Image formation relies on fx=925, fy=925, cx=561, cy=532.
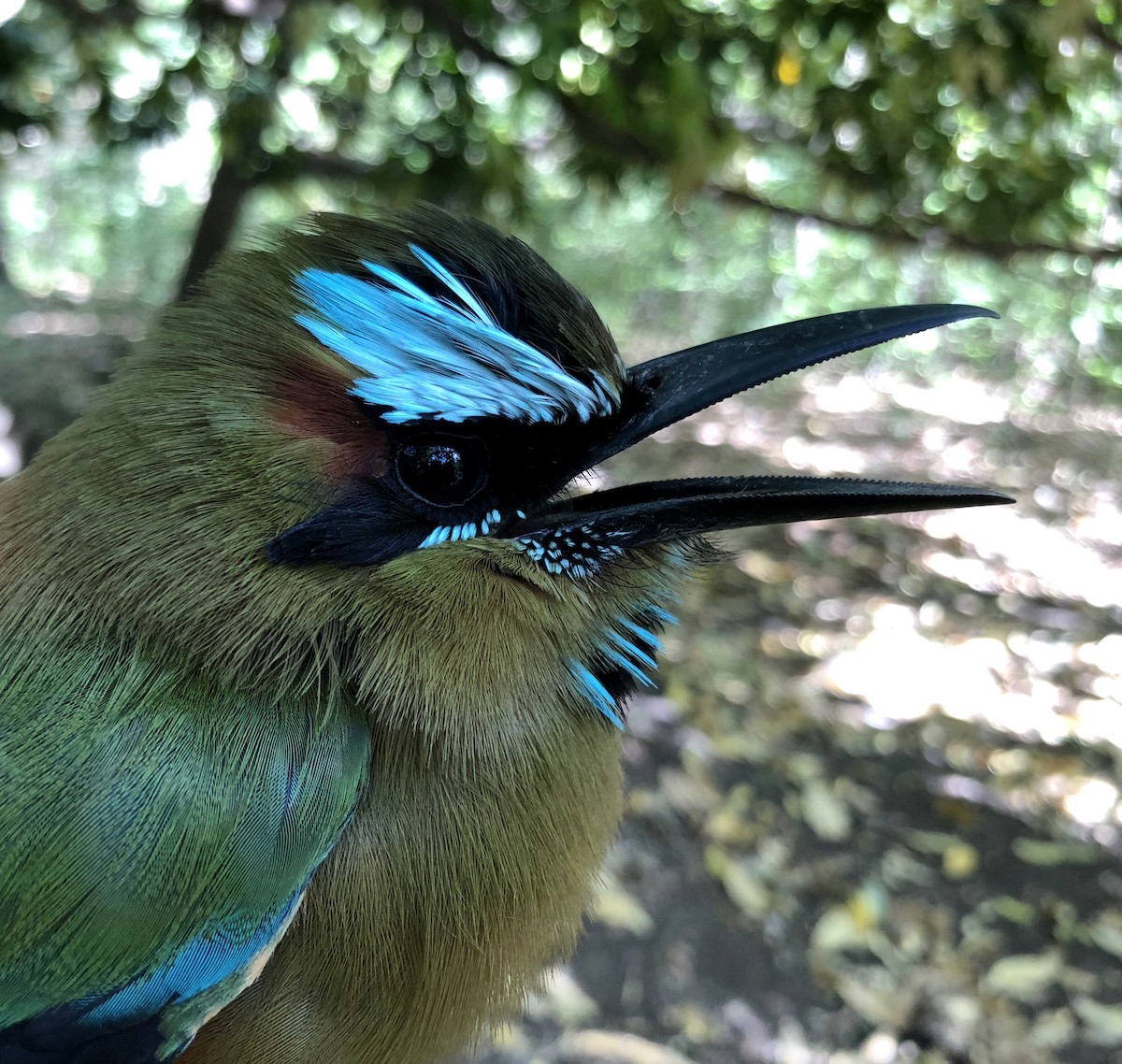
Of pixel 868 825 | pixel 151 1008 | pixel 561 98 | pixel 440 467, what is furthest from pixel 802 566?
pixel 151 1008

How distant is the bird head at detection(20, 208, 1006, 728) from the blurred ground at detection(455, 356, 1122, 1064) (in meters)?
0.51

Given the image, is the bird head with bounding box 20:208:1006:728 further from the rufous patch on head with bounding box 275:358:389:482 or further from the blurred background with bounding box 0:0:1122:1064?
the blurred background with bounding box 0:0:1122:1064

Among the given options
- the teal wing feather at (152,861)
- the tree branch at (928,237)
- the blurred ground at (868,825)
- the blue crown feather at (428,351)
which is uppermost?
the tree branch at (928,237)

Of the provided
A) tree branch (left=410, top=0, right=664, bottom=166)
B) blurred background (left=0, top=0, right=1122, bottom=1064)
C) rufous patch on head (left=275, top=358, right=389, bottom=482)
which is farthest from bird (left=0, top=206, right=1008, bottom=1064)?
tree branch (left=410, top=0, right=664, bottom=166)

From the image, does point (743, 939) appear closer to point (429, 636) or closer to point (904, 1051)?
point (904, 1051)

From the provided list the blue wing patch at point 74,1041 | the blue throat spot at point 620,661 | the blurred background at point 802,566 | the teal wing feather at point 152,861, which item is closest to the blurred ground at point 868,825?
the blurred background at point 802,566

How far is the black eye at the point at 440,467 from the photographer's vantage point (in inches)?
58.2

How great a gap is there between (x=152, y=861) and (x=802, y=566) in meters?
5.28

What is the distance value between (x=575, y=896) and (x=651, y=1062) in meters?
1.46

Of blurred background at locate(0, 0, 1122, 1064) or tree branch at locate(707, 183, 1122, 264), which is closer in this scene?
blurred background at locate(0, 0, 1122, 1064)

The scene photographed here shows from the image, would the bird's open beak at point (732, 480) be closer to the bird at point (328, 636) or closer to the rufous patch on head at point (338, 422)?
the bird at point (328, 636)

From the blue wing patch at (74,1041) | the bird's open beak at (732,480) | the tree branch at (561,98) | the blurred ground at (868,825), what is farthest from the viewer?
the tree branch at (561,98)

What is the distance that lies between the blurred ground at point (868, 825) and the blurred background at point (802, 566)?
0.05ft

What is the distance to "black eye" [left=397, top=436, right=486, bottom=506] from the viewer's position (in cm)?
148
